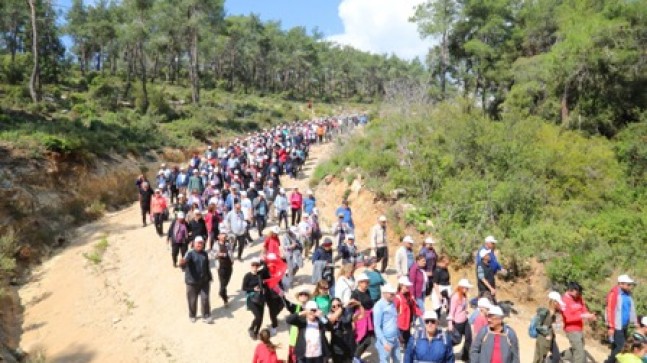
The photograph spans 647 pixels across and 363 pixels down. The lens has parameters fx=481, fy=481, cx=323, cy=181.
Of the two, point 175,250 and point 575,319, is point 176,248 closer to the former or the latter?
point 175,250

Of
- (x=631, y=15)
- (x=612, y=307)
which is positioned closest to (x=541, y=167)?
(x=612, y=307)

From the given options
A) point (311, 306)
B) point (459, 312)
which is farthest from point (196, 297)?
point (459, 312)

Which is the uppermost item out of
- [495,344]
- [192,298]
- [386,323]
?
[495,344]

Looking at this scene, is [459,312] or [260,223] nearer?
[459,312]

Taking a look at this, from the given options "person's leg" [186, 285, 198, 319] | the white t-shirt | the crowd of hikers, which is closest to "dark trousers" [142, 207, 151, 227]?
the crowd of hikers

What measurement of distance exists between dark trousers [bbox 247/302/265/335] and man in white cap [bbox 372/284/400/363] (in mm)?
2353

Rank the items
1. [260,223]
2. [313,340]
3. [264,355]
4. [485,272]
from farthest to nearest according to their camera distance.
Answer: [260,223]
[485,272]
[313,340]
[264,355]

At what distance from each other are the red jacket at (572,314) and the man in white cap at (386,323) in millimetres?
2485

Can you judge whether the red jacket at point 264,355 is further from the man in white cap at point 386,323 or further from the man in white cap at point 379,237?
the man in white cap at point 379,237

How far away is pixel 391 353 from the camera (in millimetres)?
6352

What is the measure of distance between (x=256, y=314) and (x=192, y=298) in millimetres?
1670

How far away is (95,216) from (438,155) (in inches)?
482

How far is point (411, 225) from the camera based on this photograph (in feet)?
44.8

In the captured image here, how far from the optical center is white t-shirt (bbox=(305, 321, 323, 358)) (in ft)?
19.7
